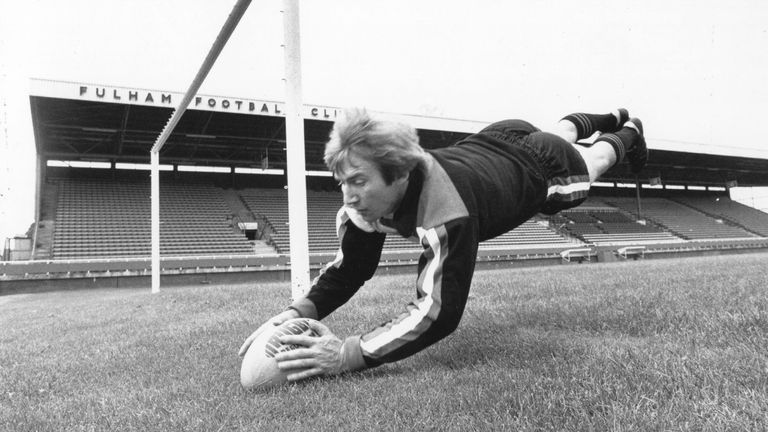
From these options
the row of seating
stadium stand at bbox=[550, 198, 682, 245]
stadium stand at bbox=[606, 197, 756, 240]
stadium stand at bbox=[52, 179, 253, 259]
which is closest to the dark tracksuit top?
the row of seating

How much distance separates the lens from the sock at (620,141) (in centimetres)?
430

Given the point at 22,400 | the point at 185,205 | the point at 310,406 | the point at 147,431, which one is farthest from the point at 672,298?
the point at 185,205

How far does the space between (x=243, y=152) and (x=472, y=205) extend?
29429 mm

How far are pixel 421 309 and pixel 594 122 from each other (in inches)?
118

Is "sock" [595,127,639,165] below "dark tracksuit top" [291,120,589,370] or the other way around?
the other way around

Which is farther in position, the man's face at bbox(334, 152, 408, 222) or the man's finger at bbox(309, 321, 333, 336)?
the man's finger at bbox(309, 321, 333, 336)

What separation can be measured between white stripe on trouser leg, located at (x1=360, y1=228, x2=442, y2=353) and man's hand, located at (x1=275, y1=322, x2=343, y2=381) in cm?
20

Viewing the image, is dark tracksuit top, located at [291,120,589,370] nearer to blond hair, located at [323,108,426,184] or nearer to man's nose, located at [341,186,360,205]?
blond hair, located at [323,108,426,184]

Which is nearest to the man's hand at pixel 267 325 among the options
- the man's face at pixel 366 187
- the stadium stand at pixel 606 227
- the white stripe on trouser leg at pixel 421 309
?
the white stripe on trouser leg at pixel 421 309

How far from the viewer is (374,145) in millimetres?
2488

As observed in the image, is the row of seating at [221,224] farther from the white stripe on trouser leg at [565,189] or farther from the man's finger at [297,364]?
the man's finger at [297,364]

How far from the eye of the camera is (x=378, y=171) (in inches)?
99.1

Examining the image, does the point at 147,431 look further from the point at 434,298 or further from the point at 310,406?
the point at 434,298

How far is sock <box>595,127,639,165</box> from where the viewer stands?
4.30m
